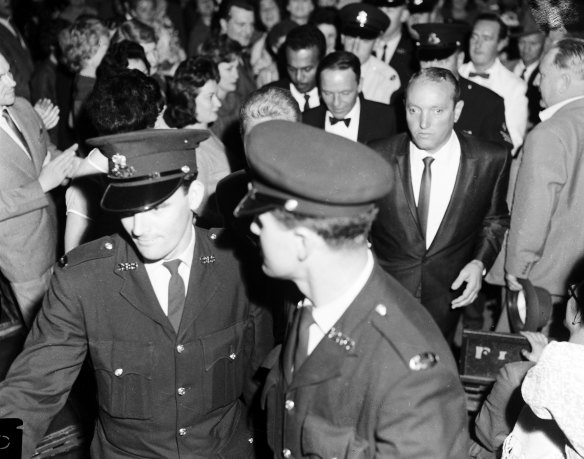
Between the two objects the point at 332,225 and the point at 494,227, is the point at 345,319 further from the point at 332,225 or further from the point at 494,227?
the point at 494,227

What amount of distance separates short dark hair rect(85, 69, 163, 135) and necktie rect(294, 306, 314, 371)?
169 cm

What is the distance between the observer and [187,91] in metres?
3.76

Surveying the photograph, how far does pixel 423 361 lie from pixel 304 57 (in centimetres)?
380

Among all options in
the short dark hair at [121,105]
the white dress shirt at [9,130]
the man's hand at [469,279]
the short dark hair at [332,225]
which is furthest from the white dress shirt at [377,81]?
the short dark hair at [332,225]

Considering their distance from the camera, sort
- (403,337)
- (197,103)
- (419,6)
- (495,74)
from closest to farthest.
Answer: (403,337), (197,103), (495,74), (419,6)

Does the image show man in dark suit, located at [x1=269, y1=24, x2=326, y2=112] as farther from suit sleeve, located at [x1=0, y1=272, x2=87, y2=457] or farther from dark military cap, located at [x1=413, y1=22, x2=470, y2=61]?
suit sleeve, located at [x1=0, y1=272, x2=87, y2=457]

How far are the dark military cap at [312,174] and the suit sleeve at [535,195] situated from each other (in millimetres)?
2072

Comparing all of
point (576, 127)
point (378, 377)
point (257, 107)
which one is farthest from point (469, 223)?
point (378, 377)

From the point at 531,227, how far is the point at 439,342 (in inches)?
84.2

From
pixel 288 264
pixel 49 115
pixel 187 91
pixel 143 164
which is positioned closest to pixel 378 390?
pixel 288 264

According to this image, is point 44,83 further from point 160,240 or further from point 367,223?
point 367,223

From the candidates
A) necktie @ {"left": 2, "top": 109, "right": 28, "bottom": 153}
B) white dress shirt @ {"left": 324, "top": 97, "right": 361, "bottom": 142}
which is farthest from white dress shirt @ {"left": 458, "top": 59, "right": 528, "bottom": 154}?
necktie @ {"left": 2, "top": 109, "right": 28, "bottom": 153}

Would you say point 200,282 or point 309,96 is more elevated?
point 200,282

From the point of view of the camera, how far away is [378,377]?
1615mm
